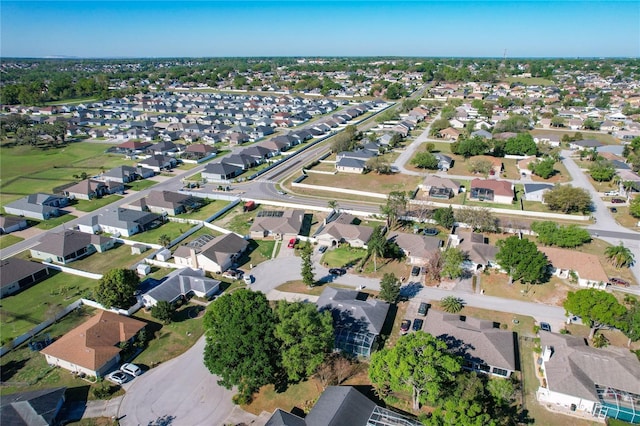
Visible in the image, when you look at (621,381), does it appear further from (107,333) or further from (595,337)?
(107,333)

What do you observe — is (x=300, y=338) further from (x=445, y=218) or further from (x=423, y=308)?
Result: (x=445, y=218)

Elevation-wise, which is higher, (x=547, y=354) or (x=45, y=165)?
(x=45, y=165)

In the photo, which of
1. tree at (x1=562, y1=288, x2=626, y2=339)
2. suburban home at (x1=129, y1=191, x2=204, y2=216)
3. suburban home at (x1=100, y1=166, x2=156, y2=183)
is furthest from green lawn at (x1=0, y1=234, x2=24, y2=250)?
tree at (x1=562, y1=288, x2=626, y2=339)

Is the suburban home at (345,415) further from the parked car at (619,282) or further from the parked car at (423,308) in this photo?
the parked car at (619,282)

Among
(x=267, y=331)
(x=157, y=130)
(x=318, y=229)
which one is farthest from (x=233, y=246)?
(x=157, y=130)

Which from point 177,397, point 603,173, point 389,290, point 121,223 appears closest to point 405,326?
point 389,290

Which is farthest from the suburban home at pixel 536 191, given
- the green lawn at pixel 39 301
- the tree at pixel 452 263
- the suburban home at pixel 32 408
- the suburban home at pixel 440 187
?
the suburban home at pixel 32 408

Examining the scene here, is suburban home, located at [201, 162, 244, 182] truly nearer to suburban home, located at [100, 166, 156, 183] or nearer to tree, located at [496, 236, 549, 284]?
suburban home, located at [100, 166, 156, 183]

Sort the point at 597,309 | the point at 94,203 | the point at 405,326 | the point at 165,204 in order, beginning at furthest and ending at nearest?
1. the point at 94,203
2. the point at 165,204
3. the point at 405,326
4. the point at 597,309
